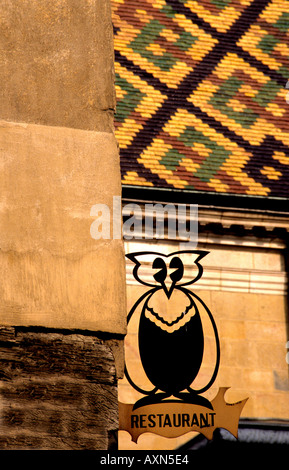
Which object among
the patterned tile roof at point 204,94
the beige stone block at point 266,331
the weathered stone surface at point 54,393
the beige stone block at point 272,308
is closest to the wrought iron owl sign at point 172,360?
the beige stone block at point 266,331

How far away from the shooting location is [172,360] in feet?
23.8

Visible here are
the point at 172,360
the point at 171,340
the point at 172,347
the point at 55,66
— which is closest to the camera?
the point at 55,66

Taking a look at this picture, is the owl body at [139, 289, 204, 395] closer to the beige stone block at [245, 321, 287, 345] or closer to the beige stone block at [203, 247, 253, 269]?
the beige stone block at [203, 247, 253, 269]

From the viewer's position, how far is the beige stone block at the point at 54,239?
167 cm

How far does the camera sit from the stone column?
162 centimetres

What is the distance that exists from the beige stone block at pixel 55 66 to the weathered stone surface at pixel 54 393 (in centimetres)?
49

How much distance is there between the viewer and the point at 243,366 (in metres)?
9.84

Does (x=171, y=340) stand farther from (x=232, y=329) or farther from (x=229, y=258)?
(x=229, y=258)

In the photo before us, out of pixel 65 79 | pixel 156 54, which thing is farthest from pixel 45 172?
pixel 156 54

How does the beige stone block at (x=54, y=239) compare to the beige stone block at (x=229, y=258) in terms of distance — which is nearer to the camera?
the beige stone block at (x=54, y=239)

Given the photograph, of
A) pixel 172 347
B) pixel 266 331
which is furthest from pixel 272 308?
pixel 172 347

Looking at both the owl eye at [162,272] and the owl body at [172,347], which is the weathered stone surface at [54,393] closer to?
the owl eye at [162,272]

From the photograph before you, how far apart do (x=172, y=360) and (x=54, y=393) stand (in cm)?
571

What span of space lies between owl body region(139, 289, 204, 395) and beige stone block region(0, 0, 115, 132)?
4.60 metres
